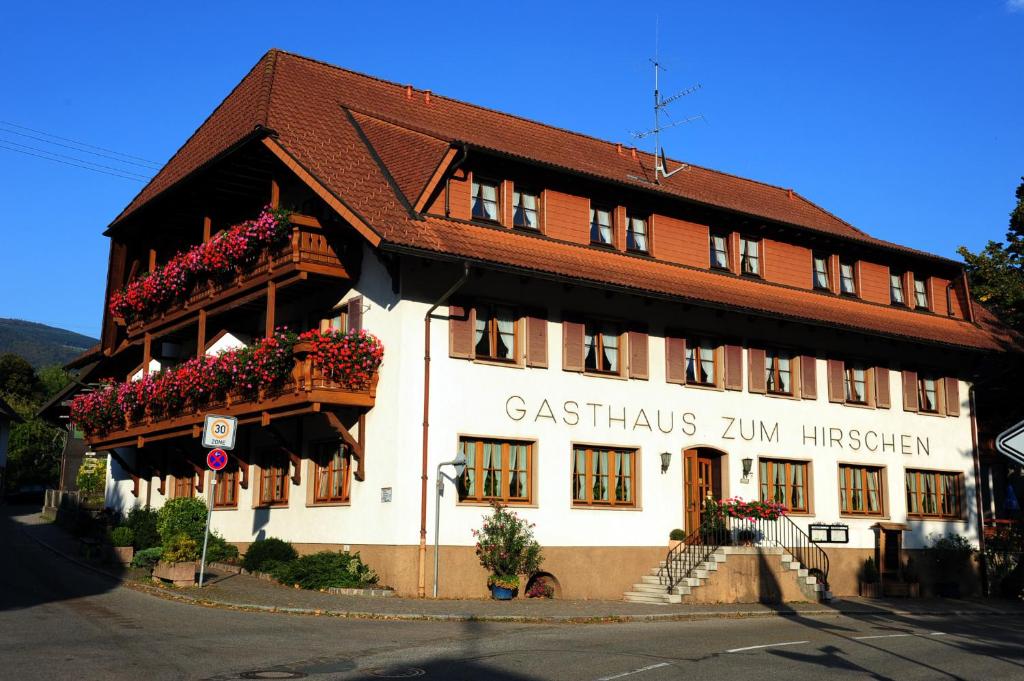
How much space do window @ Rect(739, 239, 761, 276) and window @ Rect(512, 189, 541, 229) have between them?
22.1 feet

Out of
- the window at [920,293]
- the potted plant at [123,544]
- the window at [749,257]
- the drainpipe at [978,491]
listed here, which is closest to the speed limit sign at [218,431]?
the potted plant at [123,544]

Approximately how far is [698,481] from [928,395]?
31.5ft

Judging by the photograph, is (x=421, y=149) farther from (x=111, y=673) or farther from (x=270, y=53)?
(x=111, y=673)

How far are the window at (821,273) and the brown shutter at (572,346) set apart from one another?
9.44m

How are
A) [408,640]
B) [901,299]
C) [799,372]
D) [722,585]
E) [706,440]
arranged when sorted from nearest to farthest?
[408,640] < [722,585] < [706,440] < [799,372] < [901,299]

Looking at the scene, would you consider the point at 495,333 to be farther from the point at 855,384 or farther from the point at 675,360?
the point at 855,384

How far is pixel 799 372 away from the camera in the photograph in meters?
29.2

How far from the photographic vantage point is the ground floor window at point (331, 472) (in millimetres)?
23859

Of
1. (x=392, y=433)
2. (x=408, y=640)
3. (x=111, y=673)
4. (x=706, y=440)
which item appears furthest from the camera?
(x=706, y=440)

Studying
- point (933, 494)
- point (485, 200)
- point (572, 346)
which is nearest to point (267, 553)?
point (572, 346)

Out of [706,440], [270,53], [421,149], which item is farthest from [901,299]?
[270,53]

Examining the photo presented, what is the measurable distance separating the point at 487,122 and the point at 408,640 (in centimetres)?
1834

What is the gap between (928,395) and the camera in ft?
107

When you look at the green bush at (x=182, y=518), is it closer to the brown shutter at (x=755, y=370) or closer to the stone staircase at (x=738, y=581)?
the stone staircase at (x=738, y=581)
